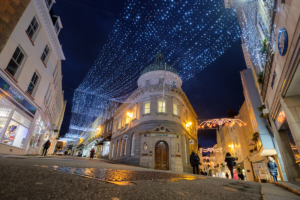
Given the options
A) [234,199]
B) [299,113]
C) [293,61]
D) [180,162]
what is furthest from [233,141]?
[234,199]

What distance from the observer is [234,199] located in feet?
7.54

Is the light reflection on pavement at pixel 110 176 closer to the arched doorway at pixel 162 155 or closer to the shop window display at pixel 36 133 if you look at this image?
the arched doorway at pixel 162 155

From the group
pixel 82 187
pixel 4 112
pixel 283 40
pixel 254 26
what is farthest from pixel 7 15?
pixel 254 26

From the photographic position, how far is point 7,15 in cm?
384

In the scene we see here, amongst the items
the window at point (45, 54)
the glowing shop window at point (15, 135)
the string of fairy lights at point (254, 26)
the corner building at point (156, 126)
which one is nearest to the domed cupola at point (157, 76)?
the corner building at point (156, 126)

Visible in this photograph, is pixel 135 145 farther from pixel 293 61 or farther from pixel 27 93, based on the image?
pixel 293 61

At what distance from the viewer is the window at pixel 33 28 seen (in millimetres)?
10802

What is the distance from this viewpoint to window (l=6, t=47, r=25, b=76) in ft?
30.6

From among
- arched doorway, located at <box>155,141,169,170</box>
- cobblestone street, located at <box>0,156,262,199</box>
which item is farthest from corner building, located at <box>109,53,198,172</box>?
cobblestone street, located at <box>0,156,262,199</box>

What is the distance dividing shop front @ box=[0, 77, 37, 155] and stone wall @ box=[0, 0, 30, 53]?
20.4 ft

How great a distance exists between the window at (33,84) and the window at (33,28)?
3.08 m

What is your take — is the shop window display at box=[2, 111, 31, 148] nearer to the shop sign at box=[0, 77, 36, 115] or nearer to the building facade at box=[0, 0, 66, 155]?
the building facade at box=[0, 0, 66, 155]

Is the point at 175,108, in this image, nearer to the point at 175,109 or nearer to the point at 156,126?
the point at 175,109

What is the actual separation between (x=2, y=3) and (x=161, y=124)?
52.6 feet
